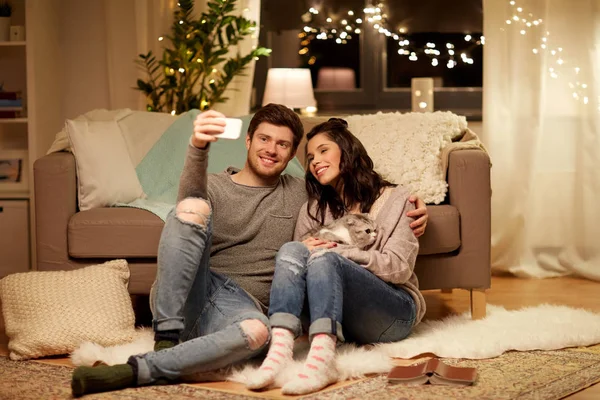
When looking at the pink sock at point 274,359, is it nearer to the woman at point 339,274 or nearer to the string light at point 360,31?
the woman at point 339,274

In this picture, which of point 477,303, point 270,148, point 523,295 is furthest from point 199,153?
point 523,295

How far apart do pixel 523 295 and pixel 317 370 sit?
73.5 inches

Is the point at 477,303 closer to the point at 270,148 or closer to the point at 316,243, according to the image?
the point at 316,243

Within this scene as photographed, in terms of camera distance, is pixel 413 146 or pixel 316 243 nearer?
pixel 316 243

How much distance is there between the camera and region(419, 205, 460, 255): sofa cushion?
3148mm

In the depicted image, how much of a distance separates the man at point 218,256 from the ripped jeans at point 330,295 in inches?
3.8

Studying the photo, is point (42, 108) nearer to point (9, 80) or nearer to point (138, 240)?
point (9, 80)

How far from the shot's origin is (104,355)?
8.67 ft

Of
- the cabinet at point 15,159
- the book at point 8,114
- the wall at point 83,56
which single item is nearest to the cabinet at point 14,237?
the cabinet at point 15,159

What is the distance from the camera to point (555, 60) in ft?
14.9

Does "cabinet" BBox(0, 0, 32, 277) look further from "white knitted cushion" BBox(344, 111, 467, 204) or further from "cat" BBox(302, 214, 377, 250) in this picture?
"cat" BBox(302, 214, 377, 250)

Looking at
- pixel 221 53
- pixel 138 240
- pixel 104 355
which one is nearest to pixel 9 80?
pixel 221 53

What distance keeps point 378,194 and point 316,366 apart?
71 centimetres

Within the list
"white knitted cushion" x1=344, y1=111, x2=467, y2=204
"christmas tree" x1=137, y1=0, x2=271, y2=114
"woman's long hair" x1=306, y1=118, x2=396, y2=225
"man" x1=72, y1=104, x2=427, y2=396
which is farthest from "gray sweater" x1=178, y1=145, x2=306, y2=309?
"christmas tree" x1=137, y1=0, x2=271, y2=114
